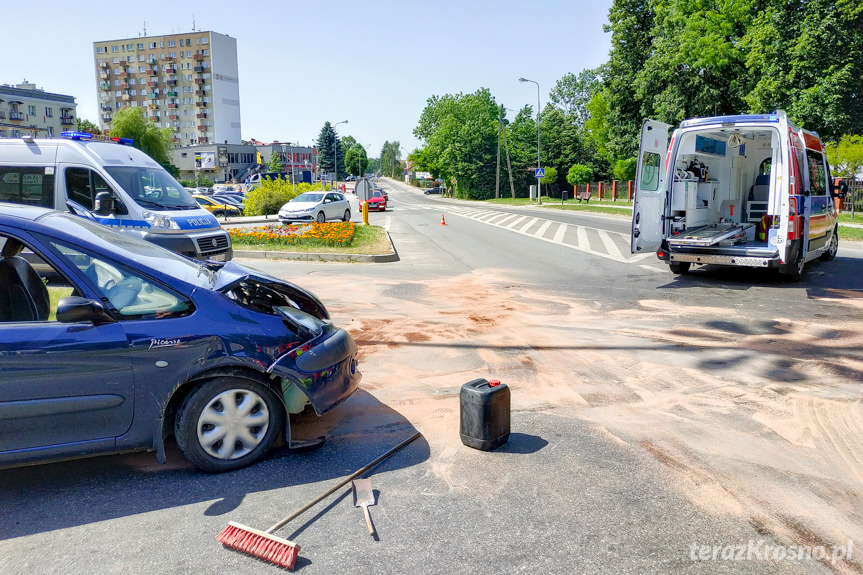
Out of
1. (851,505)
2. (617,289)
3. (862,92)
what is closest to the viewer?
(851,505)

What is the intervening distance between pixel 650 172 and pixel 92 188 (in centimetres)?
1023

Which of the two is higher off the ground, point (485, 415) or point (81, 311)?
point (81, 311)

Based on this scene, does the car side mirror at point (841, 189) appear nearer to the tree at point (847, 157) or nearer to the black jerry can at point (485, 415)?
the black jerry can at point (485, 415)

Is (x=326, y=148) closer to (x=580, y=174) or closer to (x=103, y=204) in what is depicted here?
(x=580, y=174)

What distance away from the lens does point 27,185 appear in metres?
11.6

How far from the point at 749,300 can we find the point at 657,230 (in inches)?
97.3

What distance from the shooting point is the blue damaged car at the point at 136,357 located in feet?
12.3

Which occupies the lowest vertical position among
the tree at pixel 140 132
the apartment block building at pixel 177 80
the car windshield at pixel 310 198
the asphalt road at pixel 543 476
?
the asphalt road at pixel 543 476

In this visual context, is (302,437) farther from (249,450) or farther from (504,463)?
(504,463)

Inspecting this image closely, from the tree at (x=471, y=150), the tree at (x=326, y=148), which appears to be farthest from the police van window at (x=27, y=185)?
the tree at (x=326, y=148)

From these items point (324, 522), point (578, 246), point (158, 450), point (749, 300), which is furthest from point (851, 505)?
point (578, 246)

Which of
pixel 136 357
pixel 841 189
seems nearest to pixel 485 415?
pixel 136 357

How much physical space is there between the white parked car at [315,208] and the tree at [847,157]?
842 inches

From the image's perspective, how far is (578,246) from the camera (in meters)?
18.6
